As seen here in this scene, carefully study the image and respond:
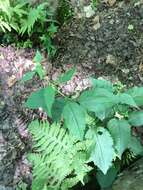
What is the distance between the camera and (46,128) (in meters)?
3.54

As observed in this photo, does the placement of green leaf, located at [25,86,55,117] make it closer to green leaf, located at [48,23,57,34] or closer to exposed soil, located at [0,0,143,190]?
exposed soil, located at [0,0,143,190]

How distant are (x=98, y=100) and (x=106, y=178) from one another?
896 millimetres

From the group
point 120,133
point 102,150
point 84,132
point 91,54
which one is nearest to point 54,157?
point 84,132

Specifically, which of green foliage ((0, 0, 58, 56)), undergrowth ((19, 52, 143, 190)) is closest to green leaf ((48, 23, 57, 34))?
green foliage ((0, 0, 58, 56))

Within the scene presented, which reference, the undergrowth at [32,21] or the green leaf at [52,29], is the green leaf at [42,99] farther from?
the green leaf at [52,29]

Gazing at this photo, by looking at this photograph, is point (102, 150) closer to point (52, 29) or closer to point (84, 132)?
point (84, 132)

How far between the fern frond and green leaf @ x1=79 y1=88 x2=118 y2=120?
621 millimetres

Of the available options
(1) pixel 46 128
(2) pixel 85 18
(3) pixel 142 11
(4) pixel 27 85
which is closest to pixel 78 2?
(2) pixel 85 18

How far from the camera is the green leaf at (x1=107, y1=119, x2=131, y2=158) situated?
3.18 meters

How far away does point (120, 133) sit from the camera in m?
3.20

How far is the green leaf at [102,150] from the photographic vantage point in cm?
315

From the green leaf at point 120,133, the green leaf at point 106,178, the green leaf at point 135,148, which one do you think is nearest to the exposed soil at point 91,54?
the green leaf at point 106,178

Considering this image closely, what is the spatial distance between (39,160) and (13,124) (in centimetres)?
87

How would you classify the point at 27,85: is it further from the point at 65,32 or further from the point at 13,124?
the point at 65,32
